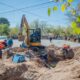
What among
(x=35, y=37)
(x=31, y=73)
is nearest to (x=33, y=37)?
(x=35, y=37)

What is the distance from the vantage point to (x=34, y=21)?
110 m

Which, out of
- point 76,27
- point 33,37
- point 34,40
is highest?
point 76,27

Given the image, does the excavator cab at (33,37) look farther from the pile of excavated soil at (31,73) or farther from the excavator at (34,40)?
the pile of excavated soil at (31,73)

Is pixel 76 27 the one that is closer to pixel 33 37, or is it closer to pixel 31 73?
pixel 31 73

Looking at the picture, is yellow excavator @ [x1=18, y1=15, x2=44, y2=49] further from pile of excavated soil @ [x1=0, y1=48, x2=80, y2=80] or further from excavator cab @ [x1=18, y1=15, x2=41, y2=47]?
pile of excavated soil @ [x1=0, y1=48, x2=80, y2=80]

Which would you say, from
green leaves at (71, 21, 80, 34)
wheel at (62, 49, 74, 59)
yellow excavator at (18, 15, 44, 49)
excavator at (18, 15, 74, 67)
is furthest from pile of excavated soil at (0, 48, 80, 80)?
green leaves at (71, 21, 80, 34)

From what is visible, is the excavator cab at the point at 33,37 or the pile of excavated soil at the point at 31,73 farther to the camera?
the excavator cab at the point at 33,37

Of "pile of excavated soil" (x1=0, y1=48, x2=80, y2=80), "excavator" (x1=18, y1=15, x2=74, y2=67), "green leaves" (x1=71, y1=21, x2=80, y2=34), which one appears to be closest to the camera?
"green leaves" (x1=71, y1=21, x2=80, y2=34)

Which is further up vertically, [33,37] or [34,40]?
[33,37]

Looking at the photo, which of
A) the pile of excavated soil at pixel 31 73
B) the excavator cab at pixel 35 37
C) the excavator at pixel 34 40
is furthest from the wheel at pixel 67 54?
the pile of excavated soil at pixel 31 73

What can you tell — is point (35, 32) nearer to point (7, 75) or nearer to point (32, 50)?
point (32, 50)

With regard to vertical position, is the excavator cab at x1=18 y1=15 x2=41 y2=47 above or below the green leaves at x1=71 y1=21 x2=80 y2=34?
below

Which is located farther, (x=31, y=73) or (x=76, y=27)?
(x=31, y=73)

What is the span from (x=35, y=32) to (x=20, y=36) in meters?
2.10
